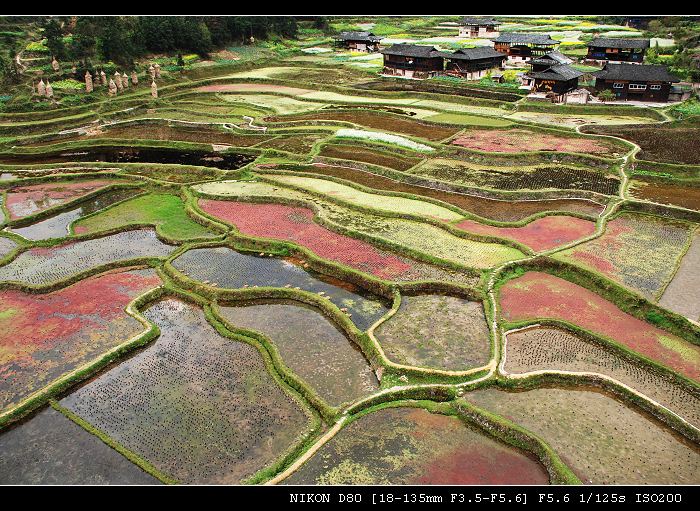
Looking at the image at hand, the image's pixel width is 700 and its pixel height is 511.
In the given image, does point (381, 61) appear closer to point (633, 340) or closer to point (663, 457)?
point (633, 340)

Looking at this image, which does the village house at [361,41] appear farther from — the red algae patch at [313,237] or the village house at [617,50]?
the red algae patch at [313,237]

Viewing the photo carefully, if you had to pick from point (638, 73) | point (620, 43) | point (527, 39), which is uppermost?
point (527, 39)

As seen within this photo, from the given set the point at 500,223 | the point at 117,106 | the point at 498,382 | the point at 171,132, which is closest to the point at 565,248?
the point at 500,223

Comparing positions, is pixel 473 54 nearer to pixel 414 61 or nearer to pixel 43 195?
pixel 414 61

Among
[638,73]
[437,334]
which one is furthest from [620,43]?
[437,334]

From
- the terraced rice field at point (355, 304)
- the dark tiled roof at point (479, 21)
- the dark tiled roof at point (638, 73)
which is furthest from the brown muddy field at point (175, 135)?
the dark tiled roof at point (479, 21)

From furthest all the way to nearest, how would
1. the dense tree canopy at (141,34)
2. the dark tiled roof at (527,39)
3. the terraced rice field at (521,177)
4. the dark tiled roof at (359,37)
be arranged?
the dark tiled roof at (359,37), the dark tiled roof at (527,39), the dense tree canopy at (141,34), the terraced rice field at (521,177)

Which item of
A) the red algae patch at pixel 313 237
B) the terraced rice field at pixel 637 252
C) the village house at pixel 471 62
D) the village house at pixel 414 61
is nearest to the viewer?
the terraced rice field at pixel 637 252
